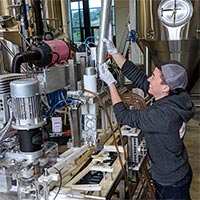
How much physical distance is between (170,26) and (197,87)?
165cm

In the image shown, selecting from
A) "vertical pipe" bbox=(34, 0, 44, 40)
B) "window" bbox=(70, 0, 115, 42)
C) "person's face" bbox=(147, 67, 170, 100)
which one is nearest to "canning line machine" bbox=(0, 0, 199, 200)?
"person's face" bbox=(147, 67, 170, 100)

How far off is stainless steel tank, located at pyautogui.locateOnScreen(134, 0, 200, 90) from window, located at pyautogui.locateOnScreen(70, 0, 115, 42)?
3.27 meters

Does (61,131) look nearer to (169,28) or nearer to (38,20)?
(38,20)

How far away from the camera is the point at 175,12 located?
12.1 feet

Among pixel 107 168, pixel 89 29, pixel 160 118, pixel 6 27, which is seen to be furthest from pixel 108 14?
pixel 89 29

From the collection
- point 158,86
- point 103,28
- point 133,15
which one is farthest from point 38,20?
point 158,86

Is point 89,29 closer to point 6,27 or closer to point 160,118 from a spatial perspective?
point 6,27

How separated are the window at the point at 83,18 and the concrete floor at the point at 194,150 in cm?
377

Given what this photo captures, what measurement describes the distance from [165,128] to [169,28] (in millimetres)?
2753

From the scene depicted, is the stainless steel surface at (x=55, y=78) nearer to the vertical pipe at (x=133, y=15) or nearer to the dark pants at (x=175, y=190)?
the dark pants at (x=175, y=190)

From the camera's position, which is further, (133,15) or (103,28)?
(133,15)

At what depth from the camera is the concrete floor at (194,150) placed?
8.50 ft

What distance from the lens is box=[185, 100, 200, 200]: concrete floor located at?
102 inches

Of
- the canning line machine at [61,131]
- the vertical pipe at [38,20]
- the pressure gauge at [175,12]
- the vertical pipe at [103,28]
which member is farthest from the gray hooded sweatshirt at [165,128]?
the pressure gauge at [175,12]
